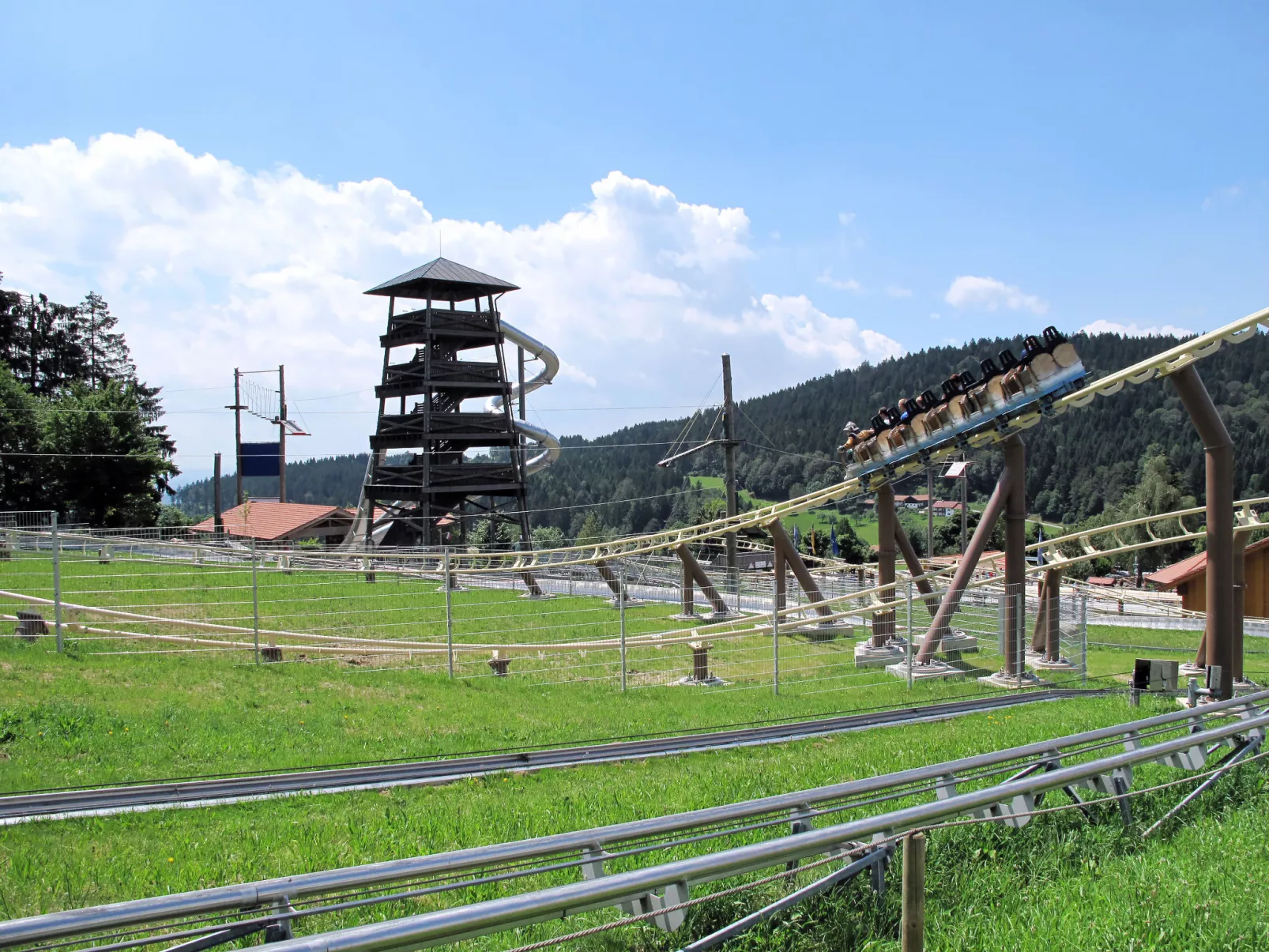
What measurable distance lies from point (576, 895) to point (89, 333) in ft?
252

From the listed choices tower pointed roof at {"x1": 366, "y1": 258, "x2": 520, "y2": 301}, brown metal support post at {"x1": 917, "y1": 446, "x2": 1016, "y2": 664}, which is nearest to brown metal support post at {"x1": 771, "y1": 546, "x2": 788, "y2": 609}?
brown metal support post at {"x1": 917, "y1": 446, "x2": 1016, "y2": 664}

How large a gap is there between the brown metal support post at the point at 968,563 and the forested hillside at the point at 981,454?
68321 millimetres

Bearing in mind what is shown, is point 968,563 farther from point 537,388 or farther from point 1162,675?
point 537,388

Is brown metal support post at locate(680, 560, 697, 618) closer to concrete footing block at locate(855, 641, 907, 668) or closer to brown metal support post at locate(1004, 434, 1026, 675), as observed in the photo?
concrete footing block at locate(855, 641, 907, 668)

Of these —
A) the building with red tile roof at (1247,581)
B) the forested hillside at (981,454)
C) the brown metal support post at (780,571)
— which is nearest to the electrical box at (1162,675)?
the brown metal support post at (780,571)

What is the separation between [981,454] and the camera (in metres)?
130

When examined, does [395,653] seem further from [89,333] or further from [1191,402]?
[89,333]

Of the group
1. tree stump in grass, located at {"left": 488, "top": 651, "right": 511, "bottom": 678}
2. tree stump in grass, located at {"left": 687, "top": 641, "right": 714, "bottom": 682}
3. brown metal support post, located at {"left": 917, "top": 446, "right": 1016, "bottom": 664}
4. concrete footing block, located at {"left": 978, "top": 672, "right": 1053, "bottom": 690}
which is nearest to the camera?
tree stump in grass, located at {"left": 488, "top": 651, "right": 511, "bottom": 678}

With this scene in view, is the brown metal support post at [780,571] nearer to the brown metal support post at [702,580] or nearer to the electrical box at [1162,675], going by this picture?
the brown metal support post at [702,580]

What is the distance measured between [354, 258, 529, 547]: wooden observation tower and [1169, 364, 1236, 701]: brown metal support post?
118 feet

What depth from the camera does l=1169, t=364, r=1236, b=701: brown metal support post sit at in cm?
1466

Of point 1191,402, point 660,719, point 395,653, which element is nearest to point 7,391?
point 395,653

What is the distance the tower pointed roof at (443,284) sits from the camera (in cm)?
4984

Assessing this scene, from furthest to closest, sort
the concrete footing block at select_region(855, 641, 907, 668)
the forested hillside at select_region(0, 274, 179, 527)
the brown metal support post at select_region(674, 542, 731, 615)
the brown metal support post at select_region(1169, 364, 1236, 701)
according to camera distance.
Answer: the forested hillside at select_region(0, 274, 179, 527) → the brown metal support post at select_region(674, 542, 731, 615) → the concrete footing block at select_region(855, 641, 907, 668) → the brown metal support post at select_region(1169, 364, 1236, 701)
